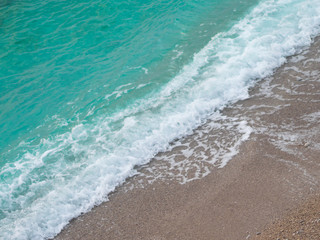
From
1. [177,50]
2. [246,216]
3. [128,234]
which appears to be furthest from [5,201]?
[177,50]

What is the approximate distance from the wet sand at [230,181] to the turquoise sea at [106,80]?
18.8 inches

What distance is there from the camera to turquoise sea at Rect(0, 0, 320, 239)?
771 cm

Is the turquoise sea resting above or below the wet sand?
above

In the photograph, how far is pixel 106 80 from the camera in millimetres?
10938

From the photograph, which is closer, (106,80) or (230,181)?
(230,181)

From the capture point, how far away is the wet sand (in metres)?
6.12

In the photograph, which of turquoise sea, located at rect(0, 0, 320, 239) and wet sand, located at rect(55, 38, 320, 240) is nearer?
wet sand, located at rect(55, 38, 320, 240)

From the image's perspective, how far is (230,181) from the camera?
6.88 metres

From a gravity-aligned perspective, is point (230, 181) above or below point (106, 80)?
below

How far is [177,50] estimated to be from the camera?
1184cm

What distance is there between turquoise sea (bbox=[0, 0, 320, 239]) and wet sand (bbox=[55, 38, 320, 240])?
18.8 inches

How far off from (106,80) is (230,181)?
5.53 m

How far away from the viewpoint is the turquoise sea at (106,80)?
771 cm

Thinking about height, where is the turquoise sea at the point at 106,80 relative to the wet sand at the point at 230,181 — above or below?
above
